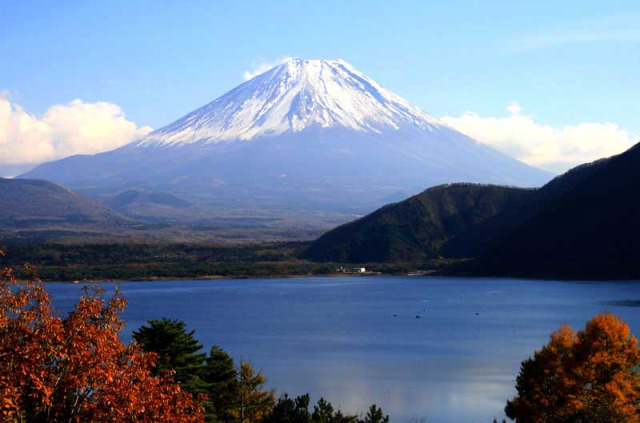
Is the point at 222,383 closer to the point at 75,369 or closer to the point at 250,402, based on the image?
the point at 250,402

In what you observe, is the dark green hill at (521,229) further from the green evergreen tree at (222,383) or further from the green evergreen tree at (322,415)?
the green evergreen tree at (322,415)

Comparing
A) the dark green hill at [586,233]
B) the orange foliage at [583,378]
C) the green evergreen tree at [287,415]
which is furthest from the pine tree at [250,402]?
the dark green hill at [586,233]

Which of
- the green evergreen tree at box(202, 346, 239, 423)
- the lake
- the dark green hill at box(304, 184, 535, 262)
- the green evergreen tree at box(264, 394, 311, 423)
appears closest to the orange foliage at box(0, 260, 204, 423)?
the green evergreen tree at box(264, 394, 311, 423)

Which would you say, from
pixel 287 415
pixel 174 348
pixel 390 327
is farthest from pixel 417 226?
pixel 287 415

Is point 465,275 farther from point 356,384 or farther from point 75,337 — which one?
point 75,337

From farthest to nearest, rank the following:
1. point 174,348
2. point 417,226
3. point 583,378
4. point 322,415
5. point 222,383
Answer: point 417,226 → point 222,383 → point 583,378 → point 174,348 → point 322,415

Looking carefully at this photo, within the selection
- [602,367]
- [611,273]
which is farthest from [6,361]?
[611,273]
